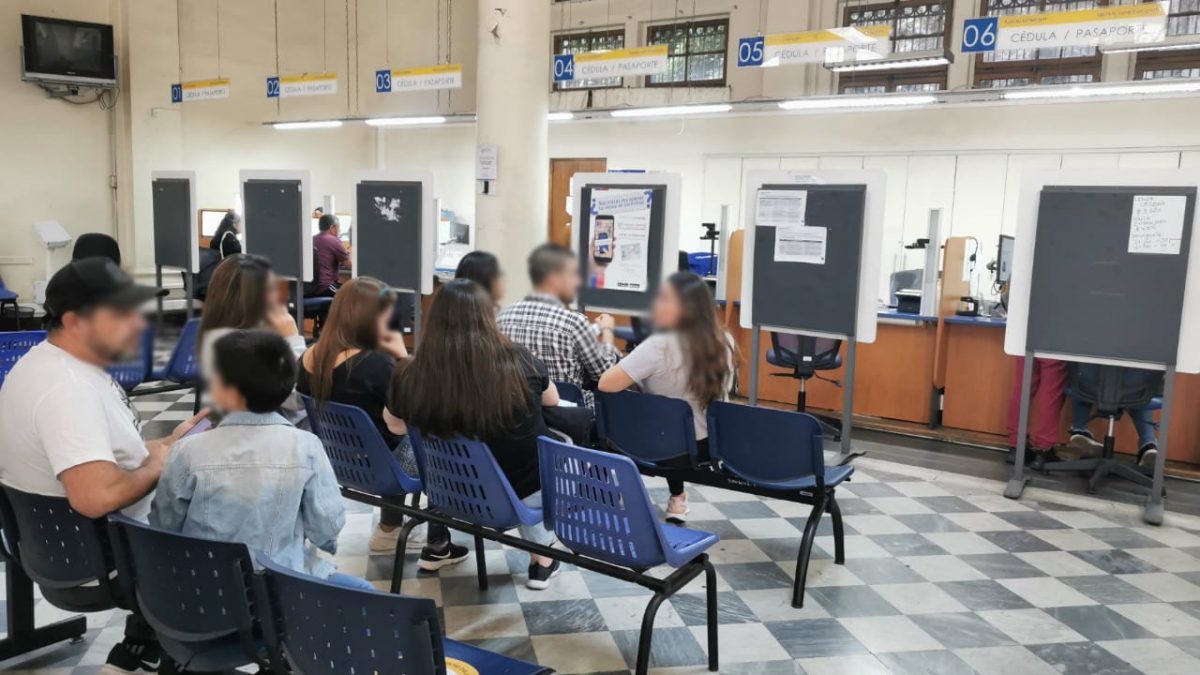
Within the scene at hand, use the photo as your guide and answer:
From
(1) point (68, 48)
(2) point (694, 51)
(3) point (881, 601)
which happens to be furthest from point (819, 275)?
(1) point (68, 48)

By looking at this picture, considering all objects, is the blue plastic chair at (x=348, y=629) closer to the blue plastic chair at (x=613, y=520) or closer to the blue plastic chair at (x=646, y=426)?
the blue plastic chair at (x=613, y=520)

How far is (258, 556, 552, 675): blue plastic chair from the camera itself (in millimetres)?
1522

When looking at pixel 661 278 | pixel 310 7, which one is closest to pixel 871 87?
pixel 310 7

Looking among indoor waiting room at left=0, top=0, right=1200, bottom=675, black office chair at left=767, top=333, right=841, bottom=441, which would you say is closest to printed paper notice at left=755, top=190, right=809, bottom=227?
indoor waiting room at left=0, top=0, right=1200, bottom=675

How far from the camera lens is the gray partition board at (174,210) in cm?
90

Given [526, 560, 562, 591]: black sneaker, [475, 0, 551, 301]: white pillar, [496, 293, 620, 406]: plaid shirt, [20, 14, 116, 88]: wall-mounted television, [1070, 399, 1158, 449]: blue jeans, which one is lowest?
[526, 560, 562, 591]: black sneaker

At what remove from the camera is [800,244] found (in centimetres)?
462

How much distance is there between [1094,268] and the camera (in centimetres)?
456

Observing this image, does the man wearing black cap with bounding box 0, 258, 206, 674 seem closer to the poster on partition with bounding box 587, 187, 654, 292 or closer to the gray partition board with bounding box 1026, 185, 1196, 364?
the poster on partition with bounding box 587, 187, 654, 292

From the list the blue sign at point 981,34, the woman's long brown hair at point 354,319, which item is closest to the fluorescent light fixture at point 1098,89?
the blue sign at point 981,34

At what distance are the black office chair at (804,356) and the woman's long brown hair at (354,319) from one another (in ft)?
16.2

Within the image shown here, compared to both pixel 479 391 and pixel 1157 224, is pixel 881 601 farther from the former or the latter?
pixel 1157 224

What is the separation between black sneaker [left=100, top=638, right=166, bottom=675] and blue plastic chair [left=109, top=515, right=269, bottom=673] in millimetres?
310

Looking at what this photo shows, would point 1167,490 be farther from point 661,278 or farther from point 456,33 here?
point 456,33
